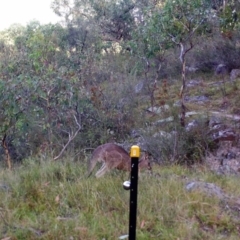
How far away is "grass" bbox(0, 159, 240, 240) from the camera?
15.2 ft

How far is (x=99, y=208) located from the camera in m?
5.12

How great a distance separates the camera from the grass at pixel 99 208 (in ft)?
15.2

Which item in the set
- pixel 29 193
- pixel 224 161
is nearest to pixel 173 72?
pixel 224 161

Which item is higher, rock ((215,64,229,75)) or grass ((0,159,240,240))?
rock ((215,64,229,75))

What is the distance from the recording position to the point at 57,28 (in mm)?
20828

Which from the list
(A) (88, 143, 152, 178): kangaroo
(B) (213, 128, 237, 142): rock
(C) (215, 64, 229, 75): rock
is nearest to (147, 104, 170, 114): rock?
(B) (213, 128, 237, 142): rock

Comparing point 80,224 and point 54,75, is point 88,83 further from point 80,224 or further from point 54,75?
point 80,224

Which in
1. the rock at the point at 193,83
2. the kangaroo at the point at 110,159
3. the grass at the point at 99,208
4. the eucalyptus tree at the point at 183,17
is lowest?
the grass at the point at 99,208

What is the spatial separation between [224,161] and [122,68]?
838 centimetres

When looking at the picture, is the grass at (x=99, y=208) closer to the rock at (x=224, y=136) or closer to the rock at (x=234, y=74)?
the rock at (x=224, y=136)

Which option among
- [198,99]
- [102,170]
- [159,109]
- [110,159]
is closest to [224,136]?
[159,109]

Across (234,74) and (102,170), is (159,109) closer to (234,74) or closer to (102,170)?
(234,74)

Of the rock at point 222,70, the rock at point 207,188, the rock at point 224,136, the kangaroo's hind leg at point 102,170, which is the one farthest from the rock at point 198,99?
the rock at point 207,188

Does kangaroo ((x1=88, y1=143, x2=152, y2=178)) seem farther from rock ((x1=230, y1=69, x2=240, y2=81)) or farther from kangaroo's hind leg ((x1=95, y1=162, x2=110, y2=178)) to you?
rock ((x1=230, y1=69, x2=240, y2=81))
